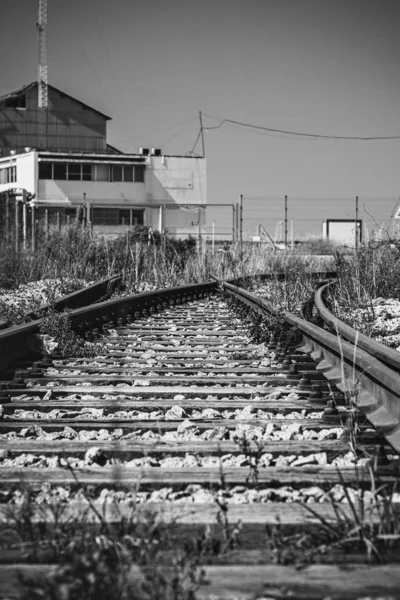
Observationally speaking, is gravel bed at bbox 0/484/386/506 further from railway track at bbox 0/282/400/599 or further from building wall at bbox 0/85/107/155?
building wall at bbox 0/85/107/155

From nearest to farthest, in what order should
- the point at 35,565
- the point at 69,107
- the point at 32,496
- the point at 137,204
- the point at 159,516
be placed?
the point at 35,565, the point at 159,516, the point at 32,496, the point at 137,204, the point at 69,107

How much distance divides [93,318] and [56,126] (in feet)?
215

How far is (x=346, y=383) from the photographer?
14.5 feet

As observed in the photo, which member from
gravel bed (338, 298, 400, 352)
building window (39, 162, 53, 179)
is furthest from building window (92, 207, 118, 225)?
gravel bed (338, 298, 400, 352)

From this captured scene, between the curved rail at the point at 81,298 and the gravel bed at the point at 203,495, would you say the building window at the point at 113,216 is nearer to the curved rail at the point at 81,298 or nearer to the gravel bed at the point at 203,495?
the curved rail at the point at 81,298

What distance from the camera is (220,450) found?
332 centimetres

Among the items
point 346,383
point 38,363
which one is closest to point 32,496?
point 346,383

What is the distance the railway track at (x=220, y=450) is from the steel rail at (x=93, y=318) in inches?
1.9

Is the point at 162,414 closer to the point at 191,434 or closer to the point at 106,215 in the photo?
the point at 191,434

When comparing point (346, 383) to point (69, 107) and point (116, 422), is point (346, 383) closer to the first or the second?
point (116, 422)

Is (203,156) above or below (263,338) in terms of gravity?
above

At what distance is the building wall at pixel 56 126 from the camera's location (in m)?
70.9

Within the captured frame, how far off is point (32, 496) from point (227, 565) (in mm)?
928

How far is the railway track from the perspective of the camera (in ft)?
7.48
